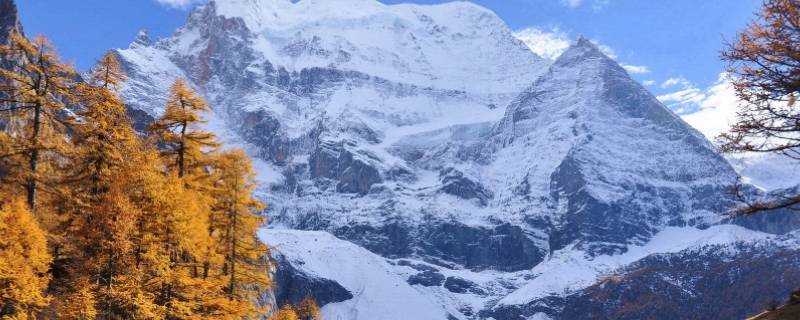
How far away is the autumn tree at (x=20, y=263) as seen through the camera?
95.7 feet

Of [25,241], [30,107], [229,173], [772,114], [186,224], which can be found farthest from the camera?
[229,173]

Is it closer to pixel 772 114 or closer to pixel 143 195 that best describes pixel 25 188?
pixel 143 195

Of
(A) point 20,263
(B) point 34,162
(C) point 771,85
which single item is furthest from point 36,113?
(C) point 771,85

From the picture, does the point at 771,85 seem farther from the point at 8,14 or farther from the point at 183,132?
the point at 8,14

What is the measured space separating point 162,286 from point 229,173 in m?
8.48

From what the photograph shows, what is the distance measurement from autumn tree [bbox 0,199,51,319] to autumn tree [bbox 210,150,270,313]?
1010cm

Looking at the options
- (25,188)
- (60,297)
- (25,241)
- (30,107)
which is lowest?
(60,297)

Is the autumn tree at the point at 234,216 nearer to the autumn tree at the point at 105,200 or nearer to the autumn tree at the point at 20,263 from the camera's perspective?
the autumn tree at the point at 105,200

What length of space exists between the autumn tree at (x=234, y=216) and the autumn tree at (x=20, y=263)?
10.1m

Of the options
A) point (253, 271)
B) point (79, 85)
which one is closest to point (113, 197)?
point (79, 85)

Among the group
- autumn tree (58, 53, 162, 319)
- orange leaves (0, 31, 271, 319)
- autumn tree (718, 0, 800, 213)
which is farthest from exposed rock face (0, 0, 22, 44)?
autumn tree (718, 0, 800, 213)

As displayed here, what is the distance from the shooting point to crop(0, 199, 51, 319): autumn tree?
2917cm

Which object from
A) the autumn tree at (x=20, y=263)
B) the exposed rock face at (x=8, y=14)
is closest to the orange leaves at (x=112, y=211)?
the autumn tree at (x=20, y=263)

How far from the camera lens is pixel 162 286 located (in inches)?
1315
